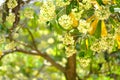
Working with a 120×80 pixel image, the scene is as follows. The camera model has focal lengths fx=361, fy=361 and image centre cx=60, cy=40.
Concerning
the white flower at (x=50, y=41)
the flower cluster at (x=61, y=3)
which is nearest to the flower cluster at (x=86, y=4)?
the flower cluster at (x=61, y=3)

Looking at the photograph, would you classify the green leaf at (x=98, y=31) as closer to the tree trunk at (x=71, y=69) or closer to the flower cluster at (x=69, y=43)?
the flower cluster at (x=69, y=43)

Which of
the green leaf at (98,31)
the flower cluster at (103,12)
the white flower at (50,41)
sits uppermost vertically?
the flower cluster at (103,12)

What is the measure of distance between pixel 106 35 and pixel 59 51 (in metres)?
2.00

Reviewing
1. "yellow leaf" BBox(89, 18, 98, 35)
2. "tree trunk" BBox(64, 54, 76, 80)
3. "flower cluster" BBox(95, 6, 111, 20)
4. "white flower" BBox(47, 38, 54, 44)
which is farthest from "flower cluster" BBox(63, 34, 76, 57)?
"white flower" BBox(47, 38, 54, 44)

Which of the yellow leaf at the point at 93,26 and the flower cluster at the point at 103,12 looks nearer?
the flower cluster at the point at 103,12

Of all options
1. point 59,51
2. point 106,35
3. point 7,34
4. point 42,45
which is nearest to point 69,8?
point 106,35

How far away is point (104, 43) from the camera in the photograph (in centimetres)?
147

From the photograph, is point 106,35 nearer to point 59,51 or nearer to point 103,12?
point 103,12

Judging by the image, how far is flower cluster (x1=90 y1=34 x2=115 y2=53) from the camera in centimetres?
146

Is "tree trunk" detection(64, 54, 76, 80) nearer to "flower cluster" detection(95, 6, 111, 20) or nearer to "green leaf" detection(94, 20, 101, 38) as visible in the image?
"green leaf" detection(94, 20, 101, 38)

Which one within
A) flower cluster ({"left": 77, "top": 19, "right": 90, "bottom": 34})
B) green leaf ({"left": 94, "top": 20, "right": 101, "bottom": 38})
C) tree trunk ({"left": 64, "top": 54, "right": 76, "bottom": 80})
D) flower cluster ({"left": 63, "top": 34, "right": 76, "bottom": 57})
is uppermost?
flower cluster ({"left": 77, "top": 19, "right": 90, "bottom": 34})

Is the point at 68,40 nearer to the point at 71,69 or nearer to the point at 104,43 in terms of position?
the point at 104,43

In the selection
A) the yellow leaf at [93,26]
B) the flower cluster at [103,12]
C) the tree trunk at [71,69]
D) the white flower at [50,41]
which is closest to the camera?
the flower cluster at [103,12]

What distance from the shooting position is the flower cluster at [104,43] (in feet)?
4.81
